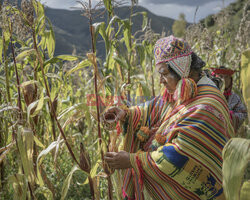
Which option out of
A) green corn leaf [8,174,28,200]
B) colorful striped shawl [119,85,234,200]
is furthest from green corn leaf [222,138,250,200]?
green corn leaf [8,174,28,200]

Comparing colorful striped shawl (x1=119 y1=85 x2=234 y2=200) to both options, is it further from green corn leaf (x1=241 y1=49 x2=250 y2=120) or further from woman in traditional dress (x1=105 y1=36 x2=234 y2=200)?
green corn leaf (x1=241 y1=49 x2=250 y2=120)

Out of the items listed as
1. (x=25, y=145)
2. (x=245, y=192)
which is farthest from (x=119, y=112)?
(x=245, y=192)

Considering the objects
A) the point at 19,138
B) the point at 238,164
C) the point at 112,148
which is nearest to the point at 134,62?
the point at 112,148

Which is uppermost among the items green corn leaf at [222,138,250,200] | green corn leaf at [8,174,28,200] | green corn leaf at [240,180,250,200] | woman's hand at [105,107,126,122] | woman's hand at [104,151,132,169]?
green corn leaf at [222,138,250,200]

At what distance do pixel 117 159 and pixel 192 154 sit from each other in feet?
1.41

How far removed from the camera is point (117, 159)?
51.9 inches

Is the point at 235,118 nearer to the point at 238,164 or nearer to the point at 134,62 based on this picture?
the point at 134,62

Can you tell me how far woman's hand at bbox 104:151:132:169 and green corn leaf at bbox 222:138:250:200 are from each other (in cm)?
82

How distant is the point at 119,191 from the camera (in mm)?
1654

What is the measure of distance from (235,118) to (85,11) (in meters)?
2.02

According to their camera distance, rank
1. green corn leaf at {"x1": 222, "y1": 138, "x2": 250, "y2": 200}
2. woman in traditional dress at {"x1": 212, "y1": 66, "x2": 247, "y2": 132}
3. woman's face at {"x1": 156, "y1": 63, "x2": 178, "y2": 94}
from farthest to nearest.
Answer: woman in traditional dress at {"x1": 212, "y1": 66, "x2": 247, "y2": 132} → woman's face at {"x1": 156, "y1": 63, "x2": 178, "y2": 94} → green corn leaf at {"x1": 222, "y1": 138, "x2": 250, "y2": 200}

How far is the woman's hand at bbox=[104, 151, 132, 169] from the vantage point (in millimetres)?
1320

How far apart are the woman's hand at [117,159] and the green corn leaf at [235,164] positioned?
2.70 ft

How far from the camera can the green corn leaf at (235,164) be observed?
53cm
